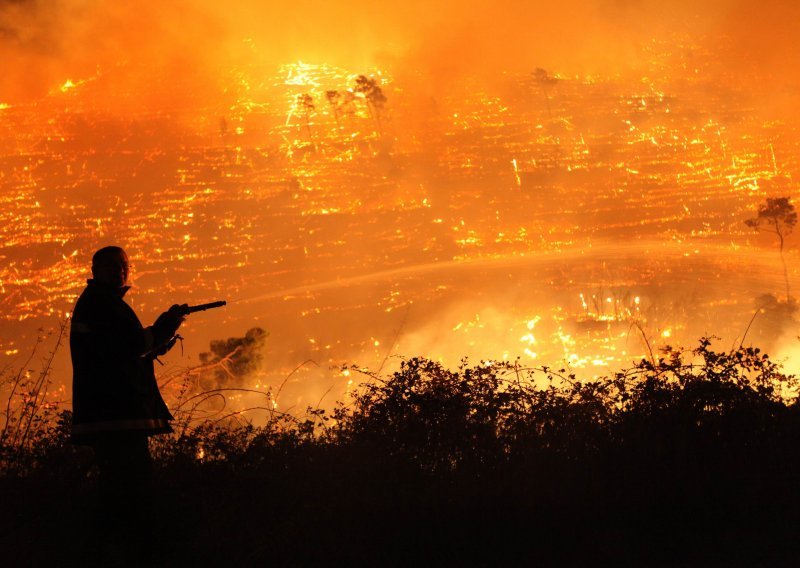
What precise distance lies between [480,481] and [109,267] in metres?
2.56

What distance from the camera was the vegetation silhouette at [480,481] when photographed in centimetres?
385

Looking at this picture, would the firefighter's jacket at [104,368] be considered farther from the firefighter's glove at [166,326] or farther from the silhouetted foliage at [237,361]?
the silhouetted foliage at [237,361]

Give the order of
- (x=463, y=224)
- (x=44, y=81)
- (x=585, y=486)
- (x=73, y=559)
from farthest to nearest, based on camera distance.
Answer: (x=44, y=81), (x=463, y=224), (x=585, y=486), (x=73, y=559)

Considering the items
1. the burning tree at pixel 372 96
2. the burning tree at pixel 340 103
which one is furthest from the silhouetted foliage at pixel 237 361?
the burning tree at pixel 372 96

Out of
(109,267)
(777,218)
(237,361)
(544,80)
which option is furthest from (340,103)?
(109,267)

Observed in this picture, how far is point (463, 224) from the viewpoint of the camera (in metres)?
23.3

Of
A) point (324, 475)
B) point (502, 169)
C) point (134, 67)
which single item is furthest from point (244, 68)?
point (324, 475)

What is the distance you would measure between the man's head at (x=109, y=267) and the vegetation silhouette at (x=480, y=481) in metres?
1.52

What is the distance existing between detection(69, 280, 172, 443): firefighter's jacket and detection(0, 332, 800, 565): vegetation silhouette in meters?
0.83

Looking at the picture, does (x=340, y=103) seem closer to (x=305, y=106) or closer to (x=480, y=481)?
(x=305, y=106)

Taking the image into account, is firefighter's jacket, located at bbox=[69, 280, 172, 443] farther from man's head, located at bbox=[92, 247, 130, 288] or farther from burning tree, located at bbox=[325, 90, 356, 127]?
burning tree, located at bbox=[325, 90, 356, 127]

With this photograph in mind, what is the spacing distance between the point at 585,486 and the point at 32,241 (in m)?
21.9

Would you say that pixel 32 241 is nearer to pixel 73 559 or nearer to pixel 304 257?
pixel 304 257

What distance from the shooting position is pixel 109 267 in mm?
3768
